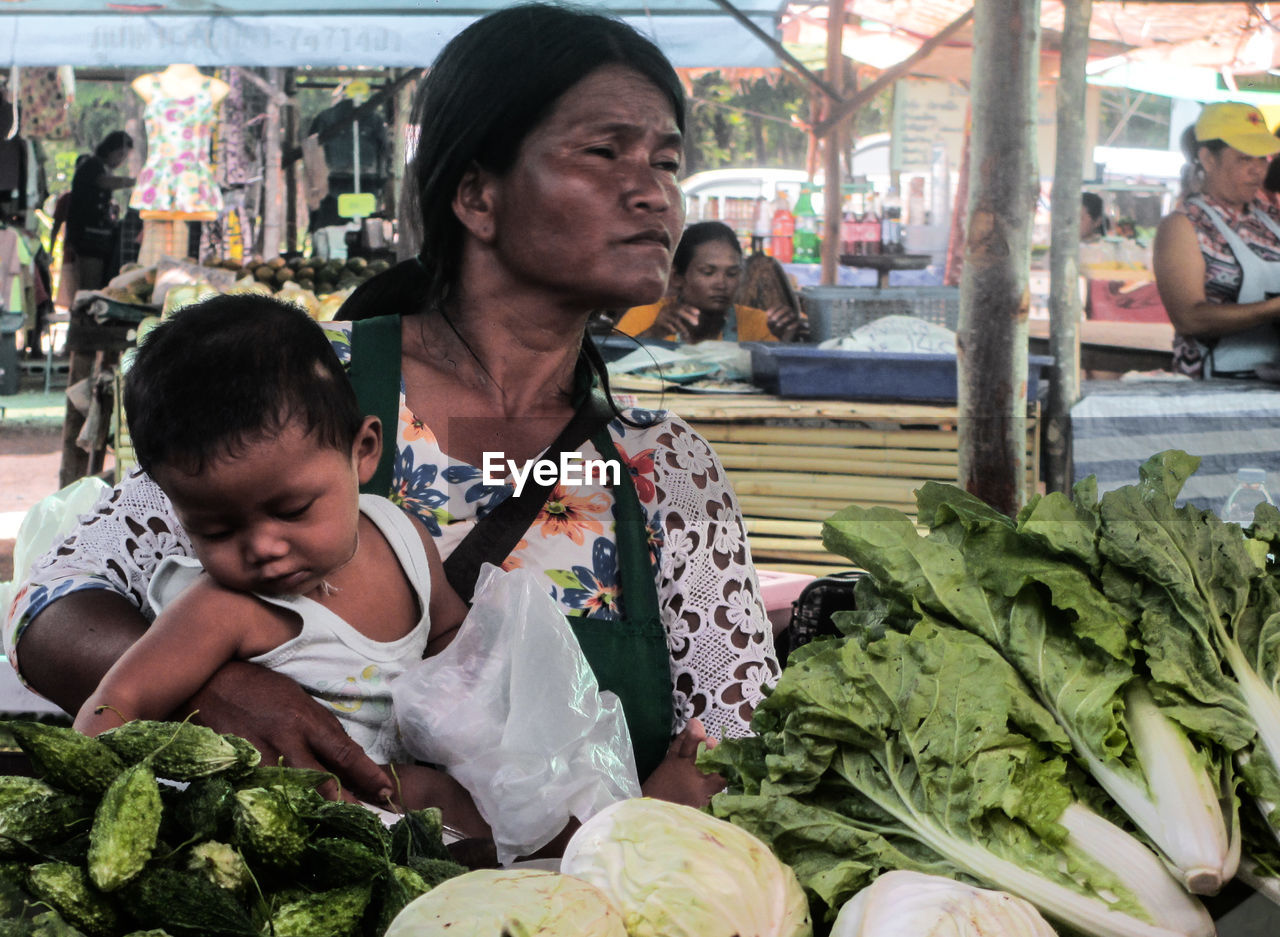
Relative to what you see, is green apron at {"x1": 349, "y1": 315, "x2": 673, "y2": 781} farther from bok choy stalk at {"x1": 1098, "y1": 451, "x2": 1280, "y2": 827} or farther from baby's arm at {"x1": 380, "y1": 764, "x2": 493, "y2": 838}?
bok choy stalk at {"x1": 1098, "y1": 451, "x2": 1280, "y2": 827}

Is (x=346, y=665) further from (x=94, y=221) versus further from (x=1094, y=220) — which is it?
(x=94, y=221)

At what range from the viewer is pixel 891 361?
2.22 m

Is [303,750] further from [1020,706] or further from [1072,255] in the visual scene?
[1072,255]

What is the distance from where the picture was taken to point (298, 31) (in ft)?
9.40

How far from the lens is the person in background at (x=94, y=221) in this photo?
10.3m

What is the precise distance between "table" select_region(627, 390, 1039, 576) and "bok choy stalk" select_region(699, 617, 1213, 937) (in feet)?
2.41

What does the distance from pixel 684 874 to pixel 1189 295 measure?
6.52 feet

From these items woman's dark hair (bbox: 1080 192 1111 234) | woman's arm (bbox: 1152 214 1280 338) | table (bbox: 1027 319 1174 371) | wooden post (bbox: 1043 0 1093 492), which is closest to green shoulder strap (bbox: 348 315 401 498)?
wooden post (bbox: 1043 0 1093 492)

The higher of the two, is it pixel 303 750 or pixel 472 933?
pixel 472 933

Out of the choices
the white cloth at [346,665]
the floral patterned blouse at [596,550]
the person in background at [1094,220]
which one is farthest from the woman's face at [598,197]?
the person in background at [1094,220]

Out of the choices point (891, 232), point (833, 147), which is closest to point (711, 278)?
point (891, 232)

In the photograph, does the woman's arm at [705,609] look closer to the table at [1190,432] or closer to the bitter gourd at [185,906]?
the table at [1190,432]

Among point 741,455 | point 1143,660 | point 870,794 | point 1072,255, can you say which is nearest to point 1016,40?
point 1072,255

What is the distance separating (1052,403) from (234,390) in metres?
1.11
